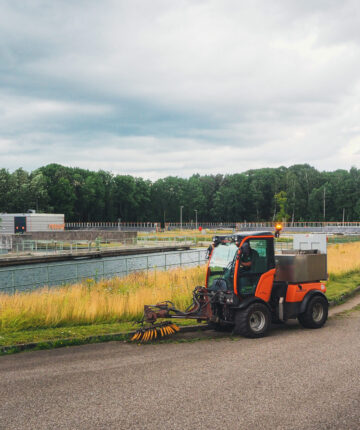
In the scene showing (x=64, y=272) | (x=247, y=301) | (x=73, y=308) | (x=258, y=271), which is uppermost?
(x=258, y=271)

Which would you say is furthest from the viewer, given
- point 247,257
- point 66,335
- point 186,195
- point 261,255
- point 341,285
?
point 186,195

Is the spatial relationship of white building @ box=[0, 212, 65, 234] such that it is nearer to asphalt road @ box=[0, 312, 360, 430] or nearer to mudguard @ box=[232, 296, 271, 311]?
mudguard @ box=[232, 296, 271, 311]

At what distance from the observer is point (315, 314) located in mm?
11586

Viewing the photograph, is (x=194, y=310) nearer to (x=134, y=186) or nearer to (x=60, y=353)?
(x=60, y=353)

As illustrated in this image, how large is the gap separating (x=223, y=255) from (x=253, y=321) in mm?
1583

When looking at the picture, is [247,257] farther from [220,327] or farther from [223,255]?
[220,327]

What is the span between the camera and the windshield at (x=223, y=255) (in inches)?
409

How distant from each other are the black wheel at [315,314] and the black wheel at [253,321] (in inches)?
53.1

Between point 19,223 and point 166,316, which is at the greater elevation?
point 19,223

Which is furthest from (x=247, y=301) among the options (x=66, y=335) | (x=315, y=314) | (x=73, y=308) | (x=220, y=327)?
(x=73, y=308)

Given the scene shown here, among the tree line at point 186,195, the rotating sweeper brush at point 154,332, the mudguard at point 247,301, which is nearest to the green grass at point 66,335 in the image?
the rotating sweeper brush at point 154,332

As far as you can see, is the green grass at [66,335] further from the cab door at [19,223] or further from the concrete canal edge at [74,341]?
the cab door at [19,223]

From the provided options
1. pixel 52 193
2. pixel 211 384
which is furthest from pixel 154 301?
pixel 52 193

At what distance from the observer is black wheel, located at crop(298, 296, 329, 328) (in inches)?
442
